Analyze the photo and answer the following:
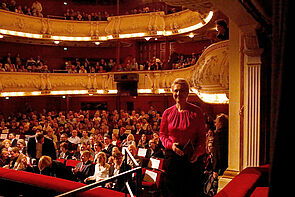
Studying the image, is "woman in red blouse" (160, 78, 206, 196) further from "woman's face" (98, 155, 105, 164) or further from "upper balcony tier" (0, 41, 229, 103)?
"upper balcony tier" (0, 41, 229, 103)

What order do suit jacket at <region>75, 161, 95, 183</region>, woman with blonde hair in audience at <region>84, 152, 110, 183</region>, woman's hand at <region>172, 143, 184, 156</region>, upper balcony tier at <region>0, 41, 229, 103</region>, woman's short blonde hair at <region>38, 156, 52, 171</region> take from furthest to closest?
upper balcony tier at <region>0, 41, 229, 103</region> → suit jacket at <region>75, 161, 95, 183</region> → woman with blonde hair in audience at <region>84, 152, 110, 183</region> → woman's short blonde hair at <region>38, 156, 52, 171</region> → woman's hand at <region>172, 143, 184, 156</region>

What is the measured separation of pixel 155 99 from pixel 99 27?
6.15m

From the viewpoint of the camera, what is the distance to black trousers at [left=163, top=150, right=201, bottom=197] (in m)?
2.20

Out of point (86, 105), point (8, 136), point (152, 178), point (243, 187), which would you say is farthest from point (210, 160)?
point (86, 105)

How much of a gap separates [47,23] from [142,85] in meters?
7.02

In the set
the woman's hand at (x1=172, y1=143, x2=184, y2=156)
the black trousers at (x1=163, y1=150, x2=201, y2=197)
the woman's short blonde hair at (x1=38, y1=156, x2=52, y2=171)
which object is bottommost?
the woman's short blonde hair at (x1=38, y1=156, x2=52, y2=171)

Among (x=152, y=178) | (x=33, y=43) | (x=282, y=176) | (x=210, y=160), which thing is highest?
(x=33, y=43)

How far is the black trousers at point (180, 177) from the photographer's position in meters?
2.20

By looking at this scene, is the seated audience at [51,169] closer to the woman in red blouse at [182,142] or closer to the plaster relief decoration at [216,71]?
the woman in red blouse at [182,142]

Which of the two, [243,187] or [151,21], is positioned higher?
[151,21]

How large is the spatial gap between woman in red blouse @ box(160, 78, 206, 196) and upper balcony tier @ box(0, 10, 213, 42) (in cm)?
Result: 1265

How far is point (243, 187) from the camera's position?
233 cm

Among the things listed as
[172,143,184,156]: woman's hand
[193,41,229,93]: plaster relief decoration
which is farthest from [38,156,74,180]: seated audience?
[193,41,229,93]: plaster relief decoration

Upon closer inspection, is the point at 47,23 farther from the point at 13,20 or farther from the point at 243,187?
the point at 243,187
